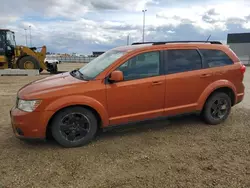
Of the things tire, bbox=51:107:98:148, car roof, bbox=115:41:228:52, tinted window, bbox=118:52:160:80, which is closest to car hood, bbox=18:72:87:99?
tire, bbox=51:107:98:148

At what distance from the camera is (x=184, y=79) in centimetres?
435

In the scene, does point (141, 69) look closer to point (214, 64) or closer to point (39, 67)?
point (214, 64)

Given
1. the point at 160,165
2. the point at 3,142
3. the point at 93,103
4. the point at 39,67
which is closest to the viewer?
the point at 160,165

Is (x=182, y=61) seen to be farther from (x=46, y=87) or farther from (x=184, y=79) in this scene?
(x=46, y=87)

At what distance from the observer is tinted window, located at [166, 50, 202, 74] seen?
432 centimetres

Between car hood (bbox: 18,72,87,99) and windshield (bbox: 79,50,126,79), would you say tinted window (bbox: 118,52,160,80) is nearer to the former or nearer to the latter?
windshield (bbox: 79,50,126,79)

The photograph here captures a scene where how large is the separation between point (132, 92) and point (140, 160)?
1.20 meters

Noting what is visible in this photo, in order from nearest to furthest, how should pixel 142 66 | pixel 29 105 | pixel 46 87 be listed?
pixel 29 105 < pixel 46 87 < pixel 142 66

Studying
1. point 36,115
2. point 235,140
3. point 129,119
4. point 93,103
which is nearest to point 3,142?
point 36,115

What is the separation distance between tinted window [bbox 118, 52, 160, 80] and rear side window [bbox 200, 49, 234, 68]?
1131 millimetres

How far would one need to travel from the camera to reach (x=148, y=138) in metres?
4.17

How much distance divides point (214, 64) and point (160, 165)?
2589mm

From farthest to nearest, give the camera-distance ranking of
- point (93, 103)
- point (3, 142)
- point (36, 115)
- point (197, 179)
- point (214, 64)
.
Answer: point (214, 64) → point (3, 142) → point (93, 103) → point (36, 115) → point (197, 179)

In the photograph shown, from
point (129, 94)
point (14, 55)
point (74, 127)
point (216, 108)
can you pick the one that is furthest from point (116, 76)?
point (14, 55)
